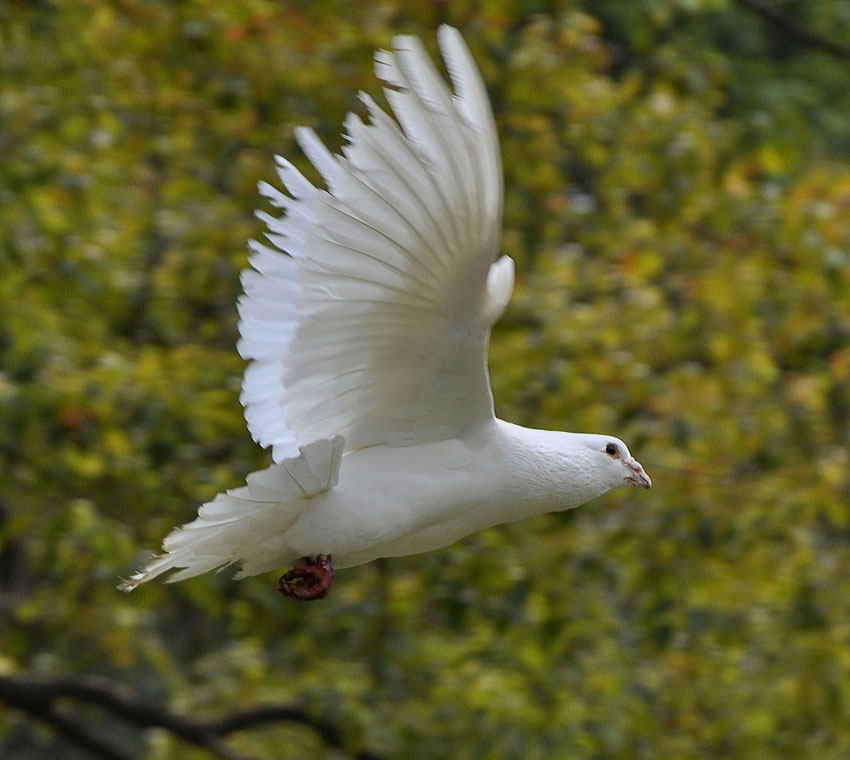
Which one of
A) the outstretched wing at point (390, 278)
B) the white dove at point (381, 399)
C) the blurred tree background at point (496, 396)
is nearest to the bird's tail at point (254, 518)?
the white dove at point (381, 399)

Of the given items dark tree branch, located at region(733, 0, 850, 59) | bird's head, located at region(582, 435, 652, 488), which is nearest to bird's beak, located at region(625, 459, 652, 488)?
bird's head, located at region(582, 435, 652, 488)

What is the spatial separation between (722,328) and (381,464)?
2.60m

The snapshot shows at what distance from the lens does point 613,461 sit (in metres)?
4.39

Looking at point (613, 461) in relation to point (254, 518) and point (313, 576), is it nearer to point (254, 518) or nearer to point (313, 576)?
point (313, 576)

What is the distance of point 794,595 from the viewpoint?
6.01 m

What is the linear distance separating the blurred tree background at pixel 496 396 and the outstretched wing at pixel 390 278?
1.31 metres

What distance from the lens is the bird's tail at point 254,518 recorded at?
12.8 feet

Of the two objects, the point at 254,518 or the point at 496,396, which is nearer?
the point at 254,518

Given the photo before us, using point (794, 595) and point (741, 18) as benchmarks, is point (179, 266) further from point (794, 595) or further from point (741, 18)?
point (741, 18)

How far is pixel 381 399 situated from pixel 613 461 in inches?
29.4

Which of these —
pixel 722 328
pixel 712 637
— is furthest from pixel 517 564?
pixel 722 328

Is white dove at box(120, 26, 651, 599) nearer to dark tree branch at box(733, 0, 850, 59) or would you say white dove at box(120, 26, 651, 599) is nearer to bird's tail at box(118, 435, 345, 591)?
bird's tail at box(118, 435, 345, 591)

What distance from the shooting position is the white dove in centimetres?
351

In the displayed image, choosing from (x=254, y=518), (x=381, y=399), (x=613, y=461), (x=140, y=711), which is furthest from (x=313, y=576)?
(x=140, y=711)
